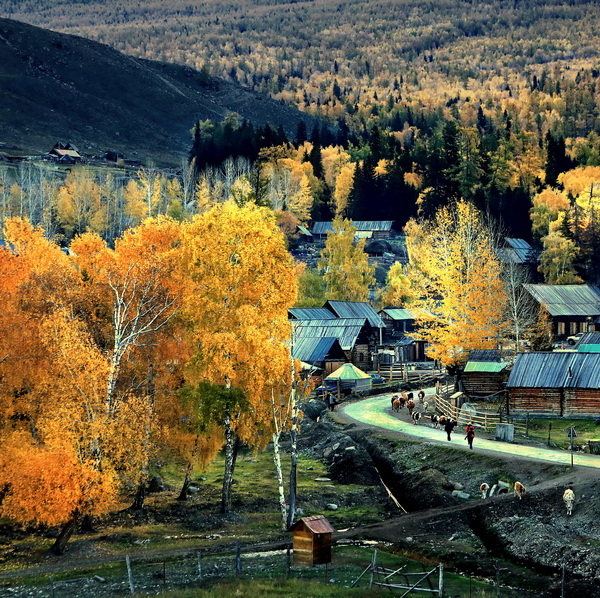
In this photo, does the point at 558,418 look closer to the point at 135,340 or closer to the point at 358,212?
the point at 135,340

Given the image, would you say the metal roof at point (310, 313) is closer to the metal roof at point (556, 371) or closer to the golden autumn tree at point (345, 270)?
the golden autumn tree at point (345, 270)

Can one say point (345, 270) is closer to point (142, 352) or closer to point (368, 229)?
point (368, 229)

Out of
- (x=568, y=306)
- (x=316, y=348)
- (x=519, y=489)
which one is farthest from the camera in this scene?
(x=568, y=306)

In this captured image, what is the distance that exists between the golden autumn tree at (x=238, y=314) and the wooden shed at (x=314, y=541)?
31.7 feet

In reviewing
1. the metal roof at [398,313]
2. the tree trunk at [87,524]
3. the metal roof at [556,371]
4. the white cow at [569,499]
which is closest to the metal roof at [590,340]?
the metal roof at [556,371]

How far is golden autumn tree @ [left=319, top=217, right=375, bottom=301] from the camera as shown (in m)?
110

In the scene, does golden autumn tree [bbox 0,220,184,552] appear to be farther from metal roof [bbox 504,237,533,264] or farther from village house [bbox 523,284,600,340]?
metal roof [bbox 504,237,533,264]

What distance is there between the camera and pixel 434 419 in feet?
195

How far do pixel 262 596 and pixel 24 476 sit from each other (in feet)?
40.5

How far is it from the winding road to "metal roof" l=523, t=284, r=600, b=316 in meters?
21.4

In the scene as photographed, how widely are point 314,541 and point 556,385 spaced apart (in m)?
28.6

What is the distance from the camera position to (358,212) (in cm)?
16912

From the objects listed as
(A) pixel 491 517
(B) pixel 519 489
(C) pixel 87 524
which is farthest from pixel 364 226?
(A) pixel 491 517

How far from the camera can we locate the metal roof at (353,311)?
9188cm
